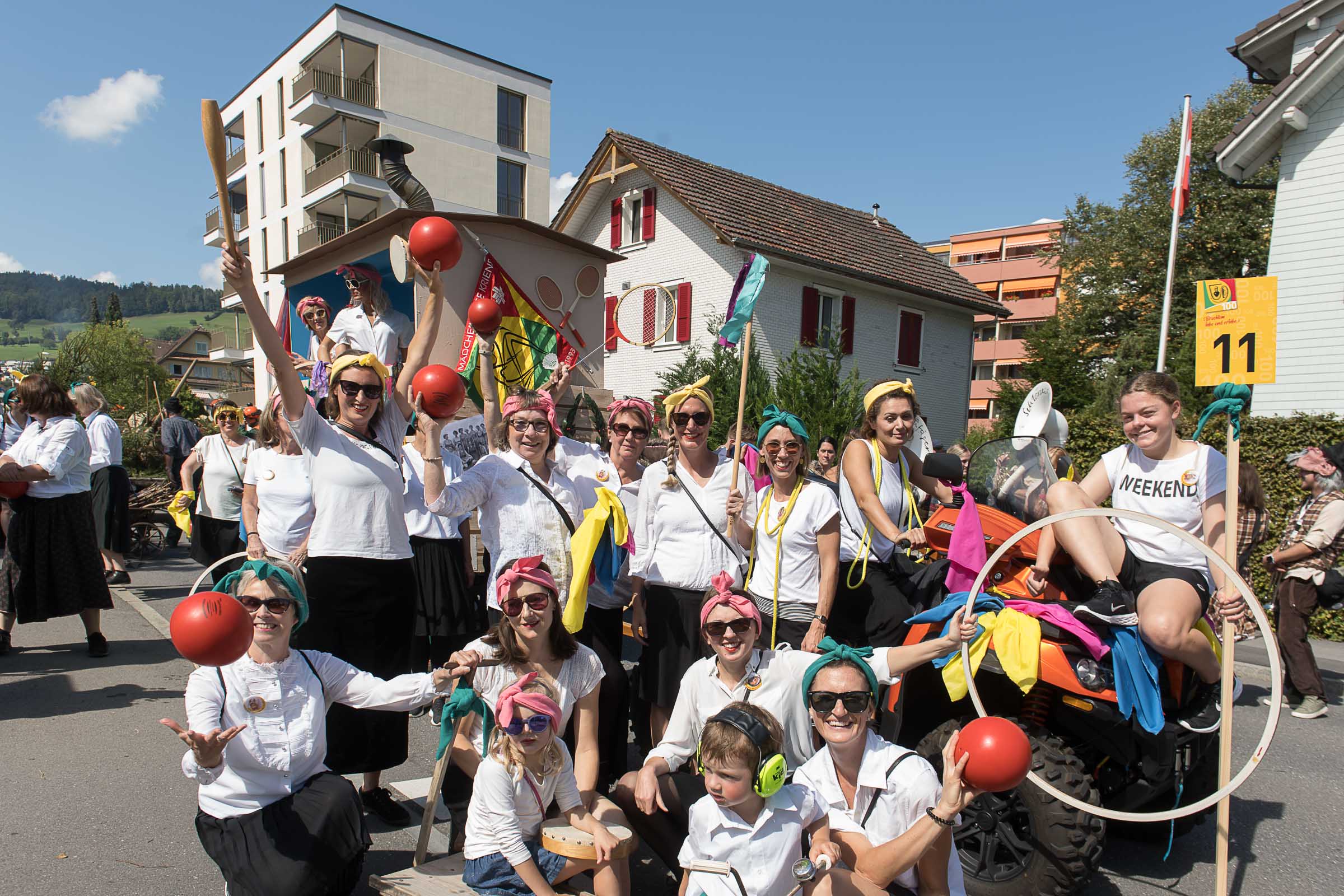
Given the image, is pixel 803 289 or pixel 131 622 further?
pixel 803 289

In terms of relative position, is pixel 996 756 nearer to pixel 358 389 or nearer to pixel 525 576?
pixel 525 576

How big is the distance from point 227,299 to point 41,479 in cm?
4051

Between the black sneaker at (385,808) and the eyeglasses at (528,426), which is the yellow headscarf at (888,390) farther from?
the black sneaker at (385,808)

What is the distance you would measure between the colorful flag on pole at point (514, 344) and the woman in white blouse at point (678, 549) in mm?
3536

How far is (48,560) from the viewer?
5.91 m

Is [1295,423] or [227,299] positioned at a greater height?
[227,299]

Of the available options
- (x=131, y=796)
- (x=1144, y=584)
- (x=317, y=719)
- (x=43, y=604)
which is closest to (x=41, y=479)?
(x=43, y=604)

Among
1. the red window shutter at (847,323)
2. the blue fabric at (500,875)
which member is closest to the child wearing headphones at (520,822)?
the blue fabric at (500,875)

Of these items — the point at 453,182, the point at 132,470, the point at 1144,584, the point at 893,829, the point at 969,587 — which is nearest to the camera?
the point at 893,829

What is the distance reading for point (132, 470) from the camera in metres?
21.1

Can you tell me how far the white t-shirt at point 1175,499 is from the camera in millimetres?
3459

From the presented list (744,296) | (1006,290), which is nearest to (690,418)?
(744,296)

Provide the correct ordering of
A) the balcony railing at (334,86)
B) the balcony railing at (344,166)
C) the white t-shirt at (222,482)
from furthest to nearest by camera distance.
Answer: the balcony railing at (334,86), the balcony railing at (344,166), the white t-shirt at (222,482)

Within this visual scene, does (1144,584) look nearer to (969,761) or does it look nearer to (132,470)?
(969,761)
